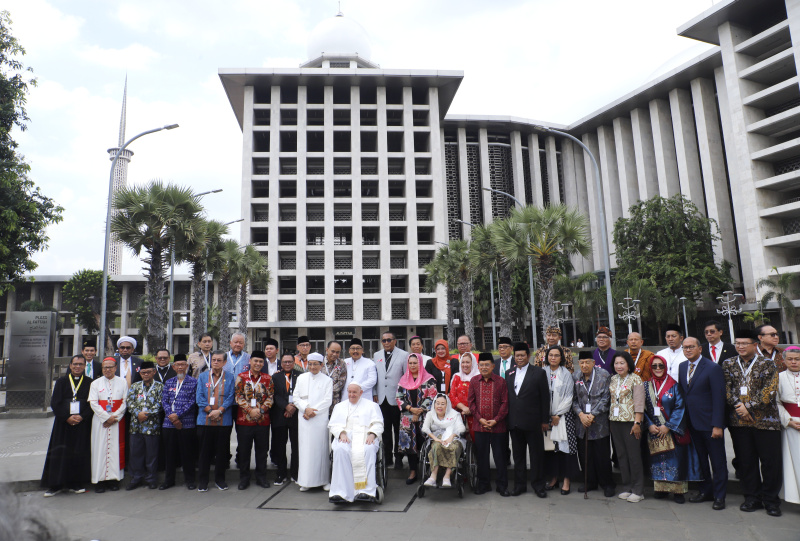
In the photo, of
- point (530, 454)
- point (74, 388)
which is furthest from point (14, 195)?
point (530, 454)

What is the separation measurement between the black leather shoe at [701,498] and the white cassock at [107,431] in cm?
800

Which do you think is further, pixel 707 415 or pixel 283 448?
pixel 283 448

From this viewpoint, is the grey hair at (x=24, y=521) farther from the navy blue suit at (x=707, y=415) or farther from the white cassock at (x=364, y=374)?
the navy blue suit at (x=707, y=415)

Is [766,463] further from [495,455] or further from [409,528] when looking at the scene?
[409,528]

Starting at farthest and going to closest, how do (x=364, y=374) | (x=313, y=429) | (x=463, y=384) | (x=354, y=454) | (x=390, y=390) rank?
(x=390, y=390)
(x=364, y=374)
(x=463, y=384)
(x=313, y=429)
(x=354, y=454)

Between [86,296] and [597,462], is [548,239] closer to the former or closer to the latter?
[597,462]

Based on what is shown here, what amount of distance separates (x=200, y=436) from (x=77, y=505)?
1.70 m

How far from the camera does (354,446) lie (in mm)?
6730

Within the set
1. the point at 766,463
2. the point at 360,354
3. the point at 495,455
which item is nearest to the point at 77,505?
the point at 360,354

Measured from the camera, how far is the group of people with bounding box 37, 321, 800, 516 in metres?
6.06

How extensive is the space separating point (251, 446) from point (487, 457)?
138 inches

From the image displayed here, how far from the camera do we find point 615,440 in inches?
262

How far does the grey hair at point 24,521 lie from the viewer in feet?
4.91

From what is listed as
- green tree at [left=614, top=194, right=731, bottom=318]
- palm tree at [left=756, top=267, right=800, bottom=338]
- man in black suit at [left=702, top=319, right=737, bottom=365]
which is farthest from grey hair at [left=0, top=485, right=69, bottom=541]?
palm tree at [left=756, top=267, right=800, bottom=338]
